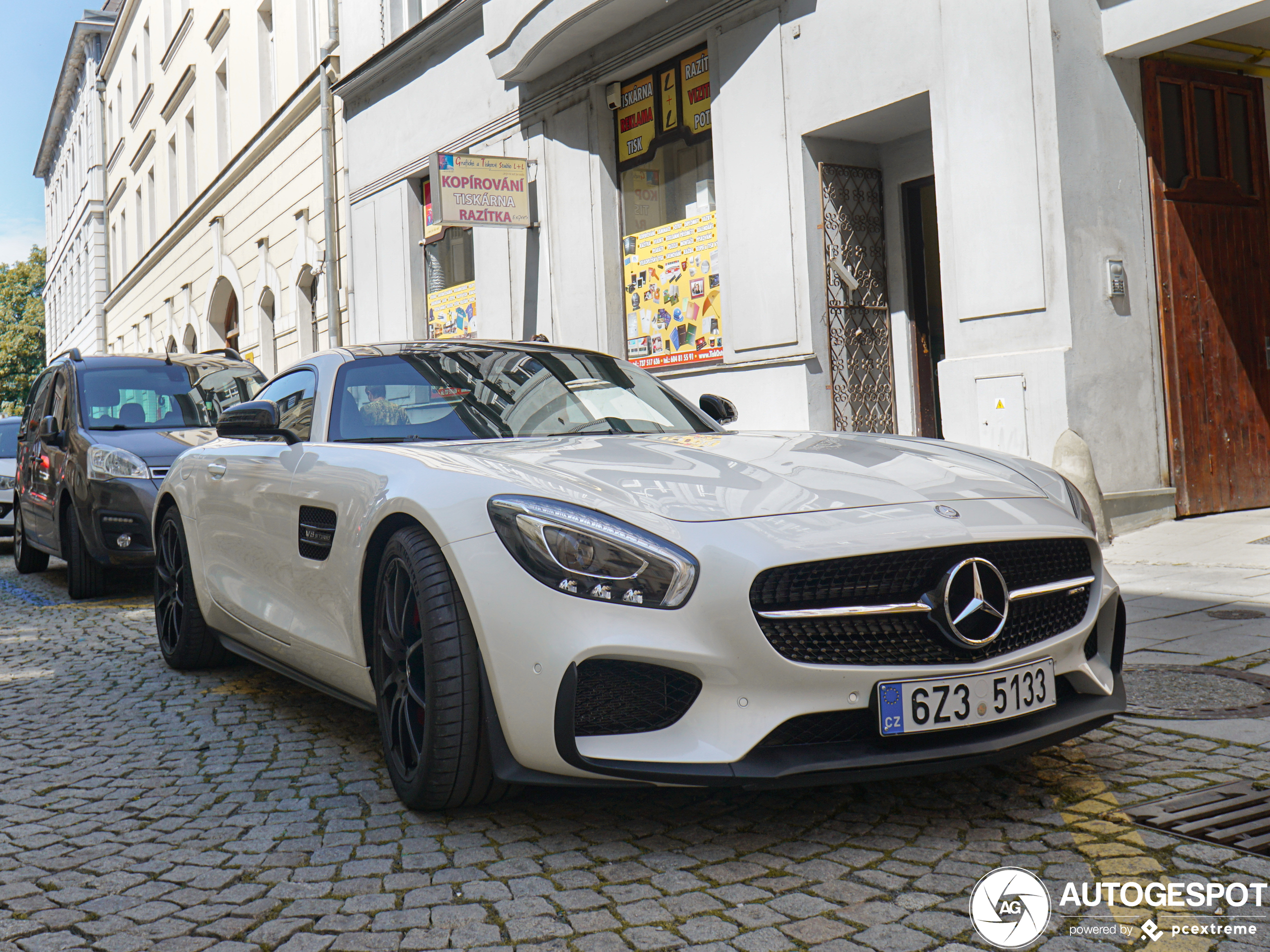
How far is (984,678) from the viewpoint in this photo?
8.98ft

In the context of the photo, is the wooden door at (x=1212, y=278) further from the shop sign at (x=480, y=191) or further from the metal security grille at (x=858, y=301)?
the shop sign at (x=480, y=191)

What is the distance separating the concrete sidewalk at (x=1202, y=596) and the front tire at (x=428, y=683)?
2183mm

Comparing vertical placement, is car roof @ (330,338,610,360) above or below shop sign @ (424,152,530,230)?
below

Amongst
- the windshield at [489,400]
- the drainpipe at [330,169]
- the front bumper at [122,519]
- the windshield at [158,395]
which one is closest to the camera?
the windshield at [489,400]

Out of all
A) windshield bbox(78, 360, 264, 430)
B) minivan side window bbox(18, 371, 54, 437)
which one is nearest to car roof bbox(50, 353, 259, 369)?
windshield bbox(78, 360, 264, 430)

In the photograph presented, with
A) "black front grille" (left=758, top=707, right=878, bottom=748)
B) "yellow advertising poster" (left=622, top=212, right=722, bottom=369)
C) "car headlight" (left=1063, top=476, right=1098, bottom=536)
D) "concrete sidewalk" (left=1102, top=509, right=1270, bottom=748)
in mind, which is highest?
"yellow advertising poster" (left=622, top=212, right=722, bottom=369)

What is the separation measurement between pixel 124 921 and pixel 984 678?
196 cm

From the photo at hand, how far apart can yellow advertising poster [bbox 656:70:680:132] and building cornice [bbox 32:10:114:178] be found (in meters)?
40.4

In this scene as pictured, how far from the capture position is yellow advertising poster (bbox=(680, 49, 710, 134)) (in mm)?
11023

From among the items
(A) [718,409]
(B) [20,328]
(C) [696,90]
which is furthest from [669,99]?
(B) [20,328]

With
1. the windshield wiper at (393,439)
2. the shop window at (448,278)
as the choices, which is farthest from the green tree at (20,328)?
the windshield wiper at (393,439)

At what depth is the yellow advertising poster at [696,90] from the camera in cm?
1102

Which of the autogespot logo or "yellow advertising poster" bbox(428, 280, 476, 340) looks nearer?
the autogespot logo

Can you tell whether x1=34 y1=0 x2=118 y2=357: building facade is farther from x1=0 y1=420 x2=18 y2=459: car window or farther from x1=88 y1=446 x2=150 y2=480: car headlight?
x1=88 y1=446 x2=150 y2=480: car headlight
